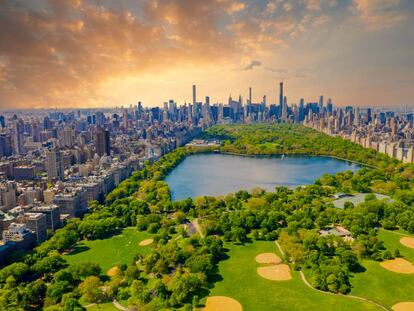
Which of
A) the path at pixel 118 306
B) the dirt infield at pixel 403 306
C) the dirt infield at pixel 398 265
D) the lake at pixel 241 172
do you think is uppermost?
the lake at pixel 241 172

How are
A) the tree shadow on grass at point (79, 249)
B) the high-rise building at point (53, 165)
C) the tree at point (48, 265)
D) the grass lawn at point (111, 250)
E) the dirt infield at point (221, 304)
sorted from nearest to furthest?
1. the dirt infield at point (221, 304)
2. the tree at point (48, 265)
3. the grass lawn at point (111, 250)
4. the tree shadow on grass at point (79, 249)
5. the high-rise building at point (53, 165)

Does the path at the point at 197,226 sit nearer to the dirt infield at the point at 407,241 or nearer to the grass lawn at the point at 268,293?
the grass lawn at the point at 268,293

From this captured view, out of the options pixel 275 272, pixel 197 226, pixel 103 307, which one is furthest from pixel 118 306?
pixel 197 226

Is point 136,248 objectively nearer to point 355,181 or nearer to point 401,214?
point 401,214

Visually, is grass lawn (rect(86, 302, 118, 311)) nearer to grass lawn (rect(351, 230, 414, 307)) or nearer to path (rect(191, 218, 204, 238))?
path (rect(191, 218, 204, 238))

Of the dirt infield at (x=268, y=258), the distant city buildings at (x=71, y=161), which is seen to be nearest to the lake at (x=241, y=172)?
the distant city buildings at (x=71, y=161)

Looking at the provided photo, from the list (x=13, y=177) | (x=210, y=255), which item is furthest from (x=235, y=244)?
(x=13, y=177)
